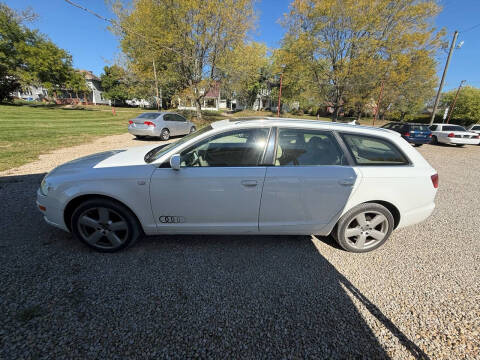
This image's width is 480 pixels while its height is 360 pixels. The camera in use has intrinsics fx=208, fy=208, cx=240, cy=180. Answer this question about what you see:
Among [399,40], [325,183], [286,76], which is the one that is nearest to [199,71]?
[286,76]

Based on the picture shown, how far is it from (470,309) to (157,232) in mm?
3352

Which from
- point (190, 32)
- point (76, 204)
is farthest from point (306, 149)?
point (190, 32)

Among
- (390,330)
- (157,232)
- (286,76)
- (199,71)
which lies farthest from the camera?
(286,76)

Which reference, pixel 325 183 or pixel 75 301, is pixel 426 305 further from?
pixel 75 301

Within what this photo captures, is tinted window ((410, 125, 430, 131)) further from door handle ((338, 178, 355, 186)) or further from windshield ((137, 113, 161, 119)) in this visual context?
windshield ((137, 113, 161, 119))

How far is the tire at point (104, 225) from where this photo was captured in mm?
2461

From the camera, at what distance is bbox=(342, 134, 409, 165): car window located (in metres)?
2.56

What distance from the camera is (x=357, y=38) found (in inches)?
778

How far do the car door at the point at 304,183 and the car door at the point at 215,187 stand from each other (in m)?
0.17

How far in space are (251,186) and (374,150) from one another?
1.67 m

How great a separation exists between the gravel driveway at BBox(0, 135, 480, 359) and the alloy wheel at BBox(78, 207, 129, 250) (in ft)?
0.61

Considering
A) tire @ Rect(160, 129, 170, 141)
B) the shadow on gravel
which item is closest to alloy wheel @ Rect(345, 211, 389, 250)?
the shadow on gravel

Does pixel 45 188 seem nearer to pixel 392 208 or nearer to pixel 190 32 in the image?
pixel 392 208

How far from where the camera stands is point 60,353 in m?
1.54
